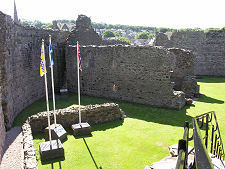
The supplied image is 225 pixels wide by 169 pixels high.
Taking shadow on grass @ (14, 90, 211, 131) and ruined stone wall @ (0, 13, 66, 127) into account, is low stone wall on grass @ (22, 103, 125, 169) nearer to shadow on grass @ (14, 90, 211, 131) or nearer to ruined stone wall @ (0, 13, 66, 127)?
shadow on grass @ (14, 90, 211, 131)

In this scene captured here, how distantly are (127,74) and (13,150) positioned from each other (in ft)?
31.6

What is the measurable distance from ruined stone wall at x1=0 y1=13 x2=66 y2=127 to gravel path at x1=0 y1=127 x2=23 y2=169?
95cm

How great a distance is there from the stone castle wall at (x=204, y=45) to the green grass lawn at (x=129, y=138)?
12901mm

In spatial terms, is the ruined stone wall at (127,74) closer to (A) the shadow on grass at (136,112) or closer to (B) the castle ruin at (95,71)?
(B) the castle ruin at (95,71)

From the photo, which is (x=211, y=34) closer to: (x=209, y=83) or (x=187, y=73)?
(x=209, y=83)

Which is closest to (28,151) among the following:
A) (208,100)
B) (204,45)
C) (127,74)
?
(127,74)

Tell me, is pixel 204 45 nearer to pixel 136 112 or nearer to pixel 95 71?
pixel 95 71

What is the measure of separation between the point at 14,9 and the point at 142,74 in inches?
2589

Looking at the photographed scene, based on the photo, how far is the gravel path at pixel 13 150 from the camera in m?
8.10

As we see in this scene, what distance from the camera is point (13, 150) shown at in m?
9.04

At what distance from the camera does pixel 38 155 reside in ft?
29.5

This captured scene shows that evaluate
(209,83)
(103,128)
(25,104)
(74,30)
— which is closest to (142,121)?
(103,128)

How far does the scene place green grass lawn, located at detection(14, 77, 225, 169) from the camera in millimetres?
8703

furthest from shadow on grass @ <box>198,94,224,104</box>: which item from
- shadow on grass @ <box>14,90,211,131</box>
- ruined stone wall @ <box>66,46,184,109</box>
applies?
ruined stone wall @ <box>66,46,184,109</box>
